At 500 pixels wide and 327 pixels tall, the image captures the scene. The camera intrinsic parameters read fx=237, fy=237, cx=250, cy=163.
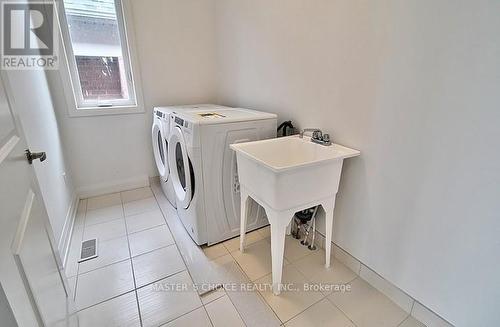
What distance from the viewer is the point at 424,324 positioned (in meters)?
1.23

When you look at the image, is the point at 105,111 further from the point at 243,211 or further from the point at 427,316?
the point at 427,316

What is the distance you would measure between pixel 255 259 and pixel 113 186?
1.89m

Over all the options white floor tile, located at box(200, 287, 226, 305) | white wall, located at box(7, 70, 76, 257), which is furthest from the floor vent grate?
white floor tile, located at box(200, 287, 226, 305)

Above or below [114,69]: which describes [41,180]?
below

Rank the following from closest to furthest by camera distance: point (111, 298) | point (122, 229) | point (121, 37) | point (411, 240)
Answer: point (411, 240), point (111, 298), point (122, 229), point (121, 37)

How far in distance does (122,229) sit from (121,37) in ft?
6.10

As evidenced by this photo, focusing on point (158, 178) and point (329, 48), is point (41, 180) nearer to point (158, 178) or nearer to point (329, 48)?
Result: point (158, 178)

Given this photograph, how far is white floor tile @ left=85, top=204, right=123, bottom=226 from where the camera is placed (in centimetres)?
215

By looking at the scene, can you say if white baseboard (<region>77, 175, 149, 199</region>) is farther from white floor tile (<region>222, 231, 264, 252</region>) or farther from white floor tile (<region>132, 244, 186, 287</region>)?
white floor tile (<region>222, 231, 264, 252</region>)

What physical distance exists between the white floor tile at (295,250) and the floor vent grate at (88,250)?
4.63 ft

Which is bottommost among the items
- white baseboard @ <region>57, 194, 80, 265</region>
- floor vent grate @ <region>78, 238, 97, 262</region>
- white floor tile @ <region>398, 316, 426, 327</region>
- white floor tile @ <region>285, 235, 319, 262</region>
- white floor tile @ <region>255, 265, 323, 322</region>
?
floor vent grate @ <region>78, 238, 97, 262</region>

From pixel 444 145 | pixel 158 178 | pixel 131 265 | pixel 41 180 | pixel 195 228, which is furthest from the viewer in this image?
pixel 158 178

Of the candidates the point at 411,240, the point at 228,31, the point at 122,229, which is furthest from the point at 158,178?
the point at 411,240

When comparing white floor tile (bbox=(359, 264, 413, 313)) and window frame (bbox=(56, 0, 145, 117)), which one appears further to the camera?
window frame (bbox=(56, 0, 145, 117))
